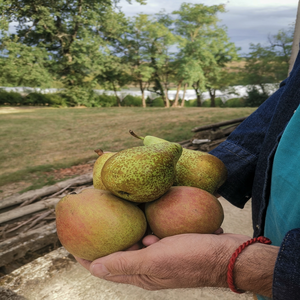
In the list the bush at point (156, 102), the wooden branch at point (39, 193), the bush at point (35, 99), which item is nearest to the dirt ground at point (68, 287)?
the wooden branch at point (39, 193)

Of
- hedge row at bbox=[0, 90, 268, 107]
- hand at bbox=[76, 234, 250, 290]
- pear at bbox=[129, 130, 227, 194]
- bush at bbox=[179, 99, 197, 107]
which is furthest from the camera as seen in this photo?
bush at bbox=[179, 99, 197, 107]

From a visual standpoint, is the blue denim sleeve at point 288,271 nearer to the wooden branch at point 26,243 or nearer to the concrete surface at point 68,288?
the concrete surface at point 68,288

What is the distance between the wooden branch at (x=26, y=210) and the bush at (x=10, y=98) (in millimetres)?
22758

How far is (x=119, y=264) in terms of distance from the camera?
1007mm

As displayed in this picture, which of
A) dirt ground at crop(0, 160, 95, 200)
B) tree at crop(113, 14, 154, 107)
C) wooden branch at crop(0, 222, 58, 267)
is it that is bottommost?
wooden branch at crop(0, 222, 58, 267)

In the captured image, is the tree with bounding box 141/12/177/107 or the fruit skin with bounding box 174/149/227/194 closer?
the fruit skin with bounding box 174/149/227/194

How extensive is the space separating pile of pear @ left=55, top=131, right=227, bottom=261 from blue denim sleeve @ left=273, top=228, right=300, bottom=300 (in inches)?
13.4

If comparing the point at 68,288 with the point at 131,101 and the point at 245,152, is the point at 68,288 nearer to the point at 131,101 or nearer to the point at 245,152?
the point at 245,152

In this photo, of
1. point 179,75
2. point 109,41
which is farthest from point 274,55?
point 109,41

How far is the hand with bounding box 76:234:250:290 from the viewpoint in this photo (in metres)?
0.94

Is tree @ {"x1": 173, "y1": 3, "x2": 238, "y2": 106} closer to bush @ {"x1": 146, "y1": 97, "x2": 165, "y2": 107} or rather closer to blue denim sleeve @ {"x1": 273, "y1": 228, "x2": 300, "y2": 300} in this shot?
bush @ {"x1": 146, "y1": 97, "x2": 165, "y2": 107}

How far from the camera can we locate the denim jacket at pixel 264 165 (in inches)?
31.3

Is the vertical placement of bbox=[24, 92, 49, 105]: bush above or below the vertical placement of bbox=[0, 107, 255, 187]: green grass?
above

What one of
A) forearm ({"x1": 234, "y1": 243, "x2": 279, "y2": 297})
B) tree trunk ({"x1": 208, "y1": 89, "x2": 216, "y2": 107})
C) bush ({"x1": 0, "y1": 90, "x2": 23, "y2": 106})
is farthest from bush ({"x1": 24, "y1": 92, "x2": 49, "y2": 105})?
forearm ({"x1": 234, "y1": 243, "x2": 279, "y2": 297})
